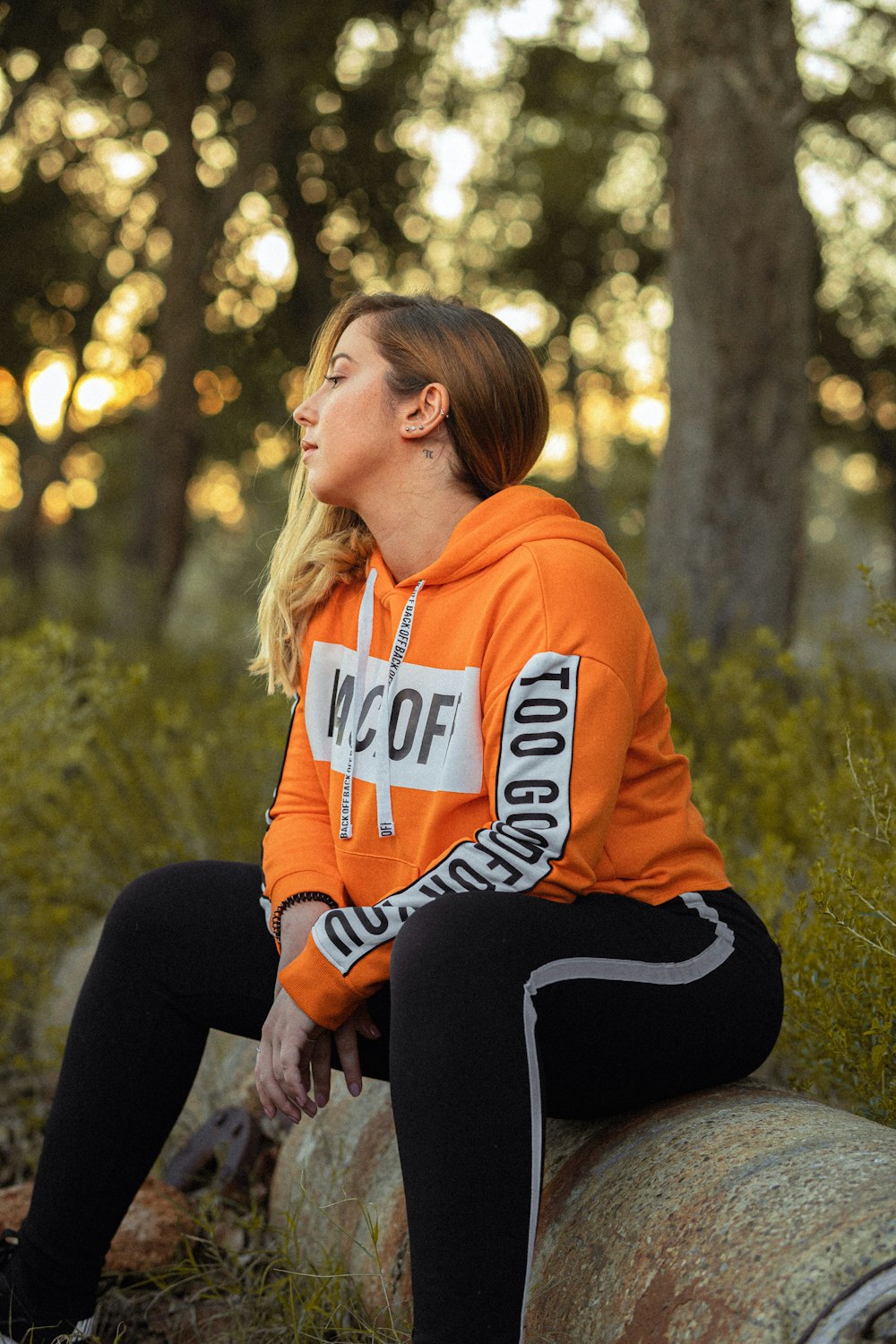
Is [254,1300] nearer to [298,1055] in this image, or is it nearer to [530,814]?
[298,1055]

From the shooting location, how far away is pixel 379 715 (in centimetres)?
202

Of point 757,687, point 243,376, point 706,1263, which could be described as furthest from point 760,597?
point 243,376

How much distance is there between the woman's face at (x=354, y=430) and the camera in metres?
2.16

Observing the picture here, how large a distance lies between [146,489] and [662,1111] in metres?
8.84

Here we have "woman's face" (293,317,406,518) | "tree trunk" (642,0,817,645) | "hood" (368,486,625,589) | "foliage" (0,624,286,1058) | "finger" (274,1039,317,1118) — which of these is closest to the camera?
"finger" (274,1039,317,1118)

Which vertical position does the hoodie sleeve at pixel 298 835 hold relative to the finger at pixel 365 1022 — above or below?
above

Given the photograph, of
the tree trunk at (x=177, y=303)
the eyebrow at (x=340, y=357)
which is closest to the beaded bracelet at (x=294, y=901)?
the eyebrow at (x=340, y=357)

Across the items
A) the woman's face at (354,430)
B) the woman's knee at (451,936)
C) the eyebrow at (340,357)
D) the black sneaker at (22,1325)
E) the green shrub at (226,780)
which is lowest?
the black sneaker at (22,1325)

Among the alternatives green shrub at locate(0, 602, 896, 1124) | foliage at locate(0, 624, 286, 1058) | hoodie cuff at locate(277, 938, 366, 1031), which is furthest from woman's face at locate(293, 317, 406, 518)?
foliage at locate(0, 624, 286, 1058)

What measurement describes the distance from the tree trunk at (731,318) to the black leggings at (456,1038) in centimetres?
320

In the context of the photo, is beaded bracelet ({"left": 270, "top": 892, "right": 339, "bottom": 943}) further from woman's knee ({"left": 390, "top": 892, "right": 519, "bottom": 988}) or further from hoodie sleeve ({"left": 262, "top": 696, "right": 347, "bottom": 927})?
woman's knee ({"left": 390, "top": 892, "right": 519, "bottom": 988})

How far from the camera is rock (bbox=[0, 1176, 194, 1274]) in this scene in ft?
7.99

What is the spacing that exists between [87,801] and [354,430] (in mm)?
2513

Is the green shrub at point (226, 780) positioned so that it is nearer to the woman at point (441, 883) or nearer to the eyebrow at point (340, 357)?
the woman at point (441, 883)
